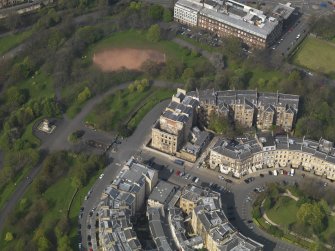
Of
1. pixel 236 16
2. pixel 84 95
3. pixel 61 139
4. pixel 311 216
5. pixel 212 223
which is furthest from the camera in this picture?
pixel 236 16

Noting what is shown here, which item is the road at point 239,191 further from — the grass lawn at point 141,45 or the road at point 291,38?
the road at point 291,38

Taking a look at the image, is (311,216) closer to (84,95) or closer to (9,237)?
(9,237)

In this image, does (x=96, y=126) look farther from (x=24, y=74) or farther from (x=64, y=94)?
(x=24, y=74)

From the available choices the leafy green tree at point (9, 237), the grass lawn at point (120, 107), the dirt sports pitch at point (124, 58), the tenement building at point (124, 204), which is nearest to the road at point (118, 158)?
the grass lawn at point (120, 107)

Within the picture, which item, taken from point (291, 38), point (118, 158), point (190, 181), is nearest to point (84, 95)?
point (118, 158)

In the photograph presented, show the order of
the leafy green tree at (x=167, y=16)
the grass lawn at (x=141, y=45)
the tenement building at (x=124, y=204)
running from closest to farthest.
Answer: the tenement building at (x=124, y=204) → the grass lawn at (x=141, y=45) → the leafy green tree at (x=167, y=16)

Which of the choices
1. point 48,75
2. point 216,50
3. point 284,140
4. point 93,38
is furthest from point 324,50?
point 48,75
